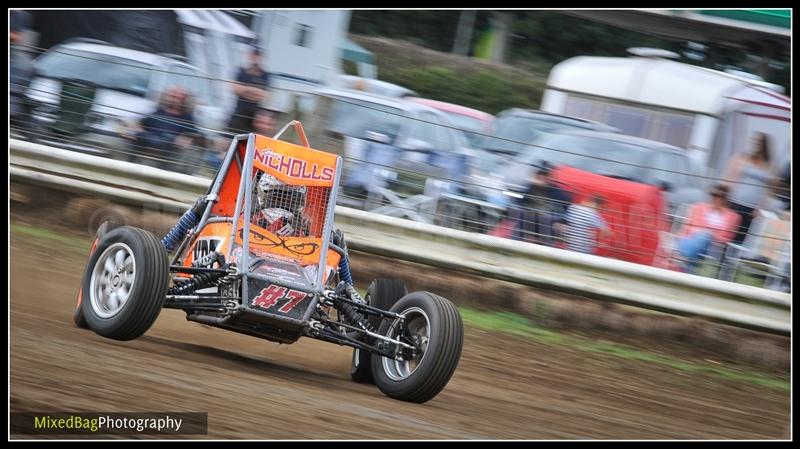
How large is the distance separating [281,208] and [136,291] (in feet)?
4.07

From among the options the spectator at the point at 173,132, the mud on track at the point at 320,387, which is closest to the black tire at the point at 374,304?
the mud on track at the point at 320,387

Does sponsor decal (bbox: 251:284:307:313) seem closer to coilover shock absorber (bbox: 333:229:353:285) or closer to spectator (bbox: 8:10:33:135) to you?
coilover shock absorber (bbox: 333:229:353:285)

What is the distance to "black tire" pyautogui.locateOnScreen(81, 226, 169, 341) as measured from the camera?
5.59 metres

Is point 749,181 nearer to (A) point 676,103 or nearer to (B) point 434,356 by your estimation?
(A) point 676,103

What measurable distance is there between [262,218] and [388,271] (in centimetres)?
320

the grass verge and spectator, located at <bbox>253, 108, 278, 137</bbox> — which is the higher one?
spectator, located at <bbox>253, 108, 278, 137</bbox>

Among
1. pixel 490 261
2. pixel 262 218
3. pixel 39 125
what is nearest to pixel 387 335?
pixel 262 218

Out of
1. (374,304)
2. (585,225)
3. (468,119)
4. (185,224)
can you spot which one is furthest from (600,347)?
(468,119)

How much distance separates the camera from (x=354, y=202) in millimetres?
9250

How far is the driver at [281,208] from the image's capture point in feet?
21.2

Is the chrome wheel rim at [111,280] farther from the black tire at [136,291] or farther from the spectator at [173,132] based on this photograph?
the spectator at [173,132]

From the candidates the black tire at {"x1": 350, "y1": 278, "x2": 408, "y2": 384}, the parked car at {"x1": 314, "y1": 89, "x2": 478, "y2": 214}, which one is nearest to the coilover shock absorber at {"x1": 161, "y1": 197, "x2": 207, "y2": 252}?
the black tire at {"x1": 350, "y1": 278, "x2": 408, "y2": 384}

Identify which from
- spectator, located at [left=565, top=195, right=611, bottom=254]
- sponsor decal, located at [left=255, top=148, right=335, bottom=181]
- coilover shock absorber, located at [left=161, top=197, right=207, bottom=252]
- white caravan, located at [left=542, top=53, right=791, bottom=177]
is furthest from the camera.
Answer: white caravan, located at [left=542, top=53, right=791, bottom=177]
